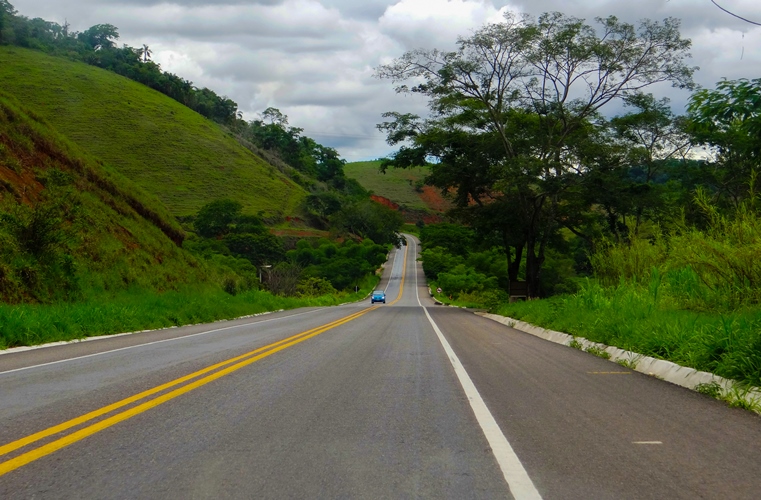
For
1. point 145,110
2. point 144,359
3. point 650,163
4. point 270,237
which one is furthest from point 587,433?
point 145,110

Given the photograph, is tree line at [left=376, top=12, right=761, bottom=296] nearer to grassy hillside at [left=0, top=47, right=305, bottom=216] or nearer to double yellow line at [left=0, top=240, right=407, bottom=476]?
double yellow line at [left=0, top=240, right=407, bottom=476]

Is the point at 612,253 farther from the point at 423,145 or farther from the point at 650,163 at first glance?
the point at 650,163

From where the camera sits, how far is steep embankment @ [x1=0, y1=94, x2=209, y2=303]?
66.5 ft

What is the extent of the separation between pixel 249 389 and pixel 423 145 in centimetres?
3191

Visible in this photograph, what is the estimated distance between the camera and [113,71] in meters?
148

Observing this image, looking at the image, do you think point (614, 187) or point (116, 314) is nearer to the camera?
point (116, 314)

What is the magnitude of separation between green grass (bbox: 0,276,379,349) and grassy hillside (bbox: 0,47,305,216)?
7571 cm

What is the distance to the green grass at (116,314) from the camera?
14.5m

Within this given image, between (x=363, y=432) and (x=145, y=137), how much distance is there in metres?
121

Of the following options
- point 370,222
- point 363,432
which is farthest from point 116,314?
point 370,222

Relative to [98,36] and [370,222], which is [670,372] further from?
[98,36]

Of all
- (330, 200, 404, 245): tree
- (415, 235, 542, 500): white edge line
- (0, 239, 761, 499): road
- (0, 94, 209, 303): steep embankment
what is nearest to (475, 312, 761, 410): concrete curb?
(0, 239, 761, 499): road

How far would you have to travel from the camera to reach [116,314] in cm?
1947

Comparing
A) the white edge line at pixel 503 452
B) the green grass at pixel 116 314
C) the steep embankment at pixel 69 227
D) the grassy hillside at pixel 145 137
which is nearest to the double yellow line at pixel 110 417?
the white edge line at pixel 503 452
